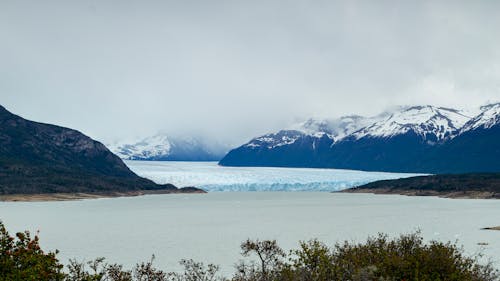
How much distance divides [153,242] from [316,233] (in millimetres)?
34315

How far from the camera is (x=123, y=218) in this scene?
16150cm

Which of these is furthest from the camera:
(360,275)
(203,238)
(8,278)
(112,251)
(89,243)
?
(203,238)

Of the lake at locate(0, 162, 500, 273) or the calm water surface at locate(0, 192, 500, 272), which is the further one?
the calm water surface at locate(0, 192, 500, 272)

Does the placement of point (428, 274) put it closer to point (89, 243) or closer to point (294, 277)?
point (294, 277)

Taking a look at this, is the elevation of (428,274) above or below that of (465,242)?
above

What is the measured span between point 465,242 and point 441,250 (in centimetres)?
6934

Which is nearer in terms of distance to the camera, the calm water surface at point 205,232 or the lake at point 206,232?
the lake at point 206,232

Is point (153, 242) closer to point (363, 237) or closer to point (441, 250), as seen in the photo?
point (363, 237)

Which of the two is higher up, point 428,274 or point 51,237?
point 428,274

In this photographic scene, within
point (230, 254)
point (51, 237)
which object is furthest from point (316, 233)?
point (51, 237)

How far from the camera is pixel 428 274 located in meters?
29.7

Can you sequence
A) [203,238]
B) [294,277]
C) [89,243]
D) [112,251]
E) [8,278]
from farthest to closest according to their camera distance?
[203,238], [89,243], [112,251], [294,277], [8,278]

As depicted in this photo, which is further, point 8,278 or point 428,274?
point 428,274

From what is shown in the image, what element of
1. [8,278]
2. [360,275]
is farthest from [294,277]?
[8,278]
